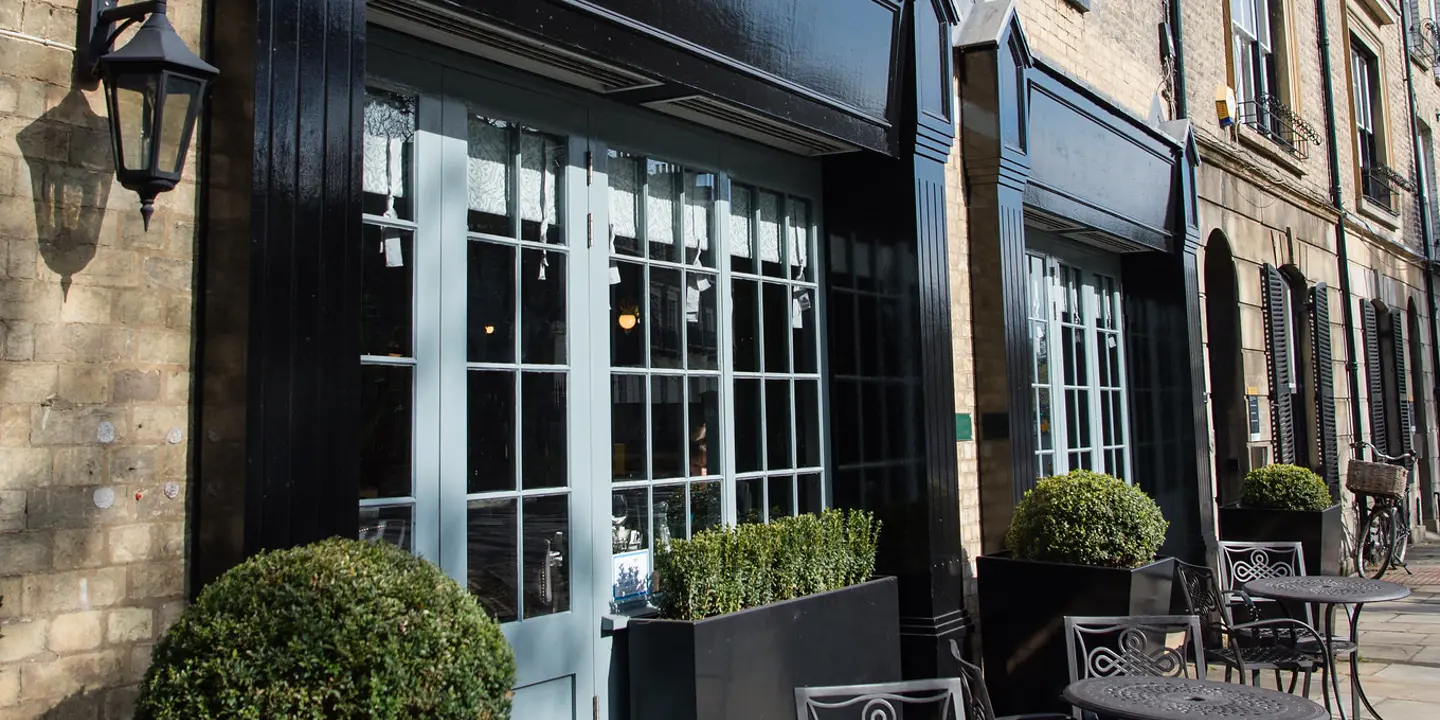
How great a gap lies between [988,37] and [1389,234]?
12090 mm

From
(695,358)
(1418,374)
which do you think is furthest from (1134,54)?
(1418,374)

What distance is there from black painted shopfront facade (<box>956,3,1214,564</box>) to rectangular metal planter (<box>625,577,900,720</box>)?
6.64 ft

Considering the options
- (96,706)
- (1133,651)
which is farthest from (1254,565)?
(96,706)

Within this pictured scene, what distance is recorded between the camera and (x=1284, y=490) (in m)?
9.24

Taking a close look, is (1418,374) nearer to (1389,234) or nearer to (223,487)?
(1389,234)

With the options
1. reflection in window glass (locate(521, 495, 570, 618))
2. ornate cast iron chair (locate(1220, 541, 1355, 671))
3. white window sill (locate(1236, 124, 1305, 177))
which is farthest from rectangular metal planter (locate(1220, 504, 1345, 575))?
reflection in window glass (locate(521, 495, 570, 618))

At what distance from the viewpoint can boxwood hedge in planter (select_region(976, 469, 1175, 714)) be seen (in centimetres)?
603

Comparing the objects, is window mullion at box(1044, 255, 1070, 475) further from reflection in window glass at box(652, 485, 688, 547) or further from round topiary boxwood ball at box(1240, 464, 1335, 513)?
reflection in window glass at box(652, 485, 688, 547)

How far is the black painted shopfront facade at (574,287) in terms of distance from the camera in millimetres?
3230

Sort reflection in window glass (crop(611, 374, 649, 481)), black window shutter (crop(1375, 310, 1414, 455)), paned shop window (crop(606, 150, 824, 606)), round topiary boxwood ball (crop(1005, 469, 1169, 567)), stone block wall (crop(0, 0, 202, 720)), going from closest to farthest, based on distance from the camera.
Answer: stone block wall (crop(0, 0, 202, 720)), reflection in window glass (crop(611, 374, 649, 481)), paned shop window (crop(606, 150, 824, 606)), round topiary boxwood ball (crop(1005, 469, 1169, 567)), black window shutter (crop(1375, 310, 1414, 455))

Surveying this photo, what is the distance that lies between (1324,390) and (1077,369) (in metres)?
5.43

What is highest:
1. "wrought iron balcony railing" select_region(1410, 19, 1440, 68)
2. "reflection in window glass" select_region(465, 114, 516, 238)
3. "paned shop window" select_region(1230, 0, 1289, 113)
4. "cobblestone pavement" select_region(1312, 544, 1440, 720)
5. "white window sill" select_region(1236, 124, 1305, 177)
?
"wrought iron balcony railing" select_region(1410, 19, 1440, 68)

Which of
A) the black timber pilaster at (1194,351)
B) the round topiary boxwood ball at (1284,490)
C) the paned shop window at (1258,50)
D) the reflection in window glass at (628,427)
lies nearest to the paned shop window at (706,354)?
the reflection in window glass at (628,427)

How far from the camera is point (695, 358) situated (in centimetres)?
541
